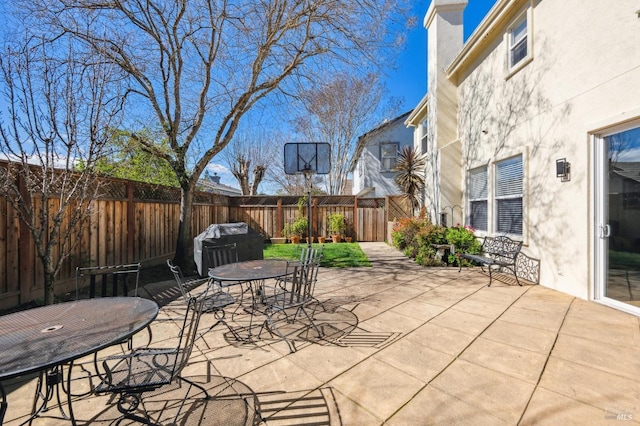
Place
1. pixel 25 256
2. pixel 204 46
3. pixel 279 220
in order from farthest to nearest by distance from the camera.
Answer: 1. pixel 279 220
2. pixel 204 46
3. pixel 25 256

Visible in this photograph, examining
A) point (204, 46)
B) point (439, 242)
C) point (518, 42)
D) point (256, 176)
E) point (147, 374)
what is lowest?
point (147, 374)

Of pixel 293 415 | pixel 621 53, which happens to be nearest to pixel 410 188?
pixel 621 53

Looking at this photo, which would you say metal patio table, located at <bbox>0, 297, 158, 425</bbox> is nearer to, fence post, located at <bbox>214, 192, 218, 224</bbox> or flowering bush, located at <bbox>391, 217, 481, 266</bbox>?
flowering bush, located at <bbox>391, 217, 481, 266</bbox>

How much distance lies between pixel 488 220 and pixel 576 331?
3.82 metres

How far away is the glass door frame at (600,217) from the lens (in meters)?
4.01

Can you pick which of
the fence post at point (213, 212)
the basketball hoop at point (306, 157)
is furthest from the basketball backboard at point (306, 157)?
the fence post at point (213, 212)

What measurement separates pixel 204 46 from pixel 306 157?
3.78 metres

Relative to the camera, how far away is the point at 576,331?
3.18 meters

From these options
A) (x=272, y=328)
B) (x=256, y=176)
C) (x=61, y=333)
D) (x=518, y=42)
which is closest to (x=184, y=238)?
(x=272, y=328)

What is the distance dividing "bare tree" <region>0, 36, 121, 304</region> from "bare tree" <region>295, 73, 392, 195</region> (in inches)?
478

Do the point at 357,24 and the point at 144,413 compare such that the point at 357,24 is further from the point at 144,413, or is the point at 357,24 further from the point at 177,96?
the point at 144,413

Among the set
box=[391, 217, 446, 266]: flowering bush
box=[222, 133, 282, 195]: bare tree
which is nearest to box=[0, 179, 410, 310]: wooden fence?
box=[391, 217, 446, 266]: flowering bush

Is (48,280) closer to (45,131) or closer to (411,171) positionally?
(45,131)

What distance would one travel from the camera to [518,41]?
229 inches
